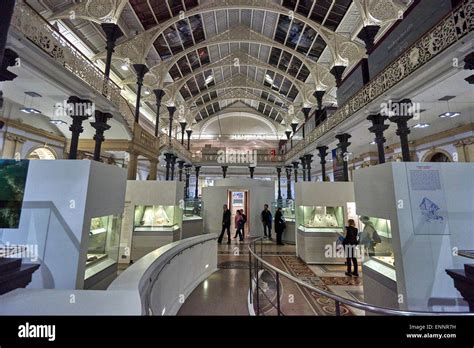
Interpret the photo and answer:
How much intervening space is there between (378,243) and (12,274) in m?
5.07

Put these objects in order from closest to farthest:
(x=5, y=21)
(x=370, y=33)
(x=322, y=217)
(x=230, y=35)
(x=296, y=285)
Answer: (x=5, y=21), (x=296, y=285), (x=370, y=33), (x=322, y=217), (x=230, y=35)

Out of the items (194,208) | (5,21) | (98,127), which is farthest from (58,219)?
(194,208)

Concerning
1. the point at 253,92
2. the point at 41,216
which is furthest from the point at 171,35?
the point at 41,216

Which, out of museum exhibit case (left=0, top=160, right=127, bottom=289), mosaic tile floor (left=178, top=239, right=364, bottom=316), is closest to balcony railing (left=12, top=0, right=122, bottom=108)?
museum exhibit case (left=0, top=160, right=127, bottom=289)

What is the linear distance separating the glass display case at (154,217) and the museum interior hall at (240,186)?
40 millimetres

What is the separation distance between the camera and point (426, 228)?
289 centimetres

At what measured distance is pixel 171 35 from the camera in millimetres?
13281

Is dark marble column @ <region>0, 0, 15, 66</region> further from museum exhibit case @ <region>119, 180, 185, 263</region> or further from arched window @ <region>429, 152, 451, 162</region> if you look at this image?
Result: arched window @ <region>429, 152, 451, 162</region>

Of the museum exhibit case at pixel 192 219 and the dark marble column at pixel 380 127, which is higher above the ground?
the dark marble column at pixel 380 127

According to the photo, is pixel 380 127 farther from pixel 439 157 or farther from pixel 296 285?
pixel 439 157

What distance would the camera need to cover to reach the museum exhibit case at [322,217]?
274 inches

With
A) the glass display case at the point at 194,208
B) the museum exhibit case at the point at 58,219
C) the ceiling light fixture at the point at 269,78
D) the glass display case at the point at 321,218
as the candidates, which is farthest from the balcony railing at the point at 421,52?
the ceiling light fixture at the point at 269,78

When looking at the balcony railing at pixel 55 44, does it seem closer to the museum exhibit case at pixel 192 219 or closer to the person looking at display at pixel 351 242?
the museum exhibit case at pixel 192 219

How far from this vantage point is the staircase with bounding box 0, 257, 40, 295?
189cm
